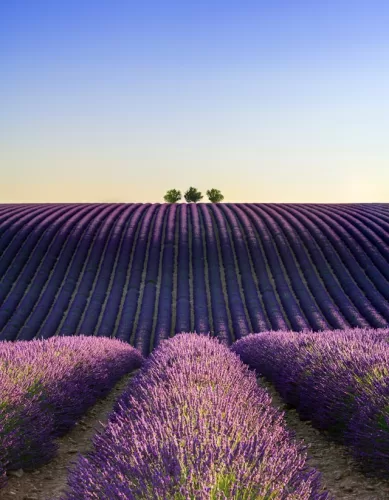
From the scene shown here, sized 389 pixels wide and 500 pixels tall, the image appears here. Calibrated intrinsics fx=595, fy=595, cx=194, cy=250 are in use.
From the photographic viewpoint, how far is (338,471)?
5.70 meters

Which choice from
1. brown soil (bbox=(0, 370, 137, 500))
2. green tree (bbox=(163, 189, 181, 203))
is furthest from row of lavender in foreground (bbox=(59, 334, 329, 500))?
green tree (bbox=(163, 189, 181, 203))

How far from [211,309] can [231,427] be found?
42.4ft

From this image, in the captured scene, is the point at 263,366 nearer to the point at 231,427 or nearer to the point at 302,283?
the point at 231,427

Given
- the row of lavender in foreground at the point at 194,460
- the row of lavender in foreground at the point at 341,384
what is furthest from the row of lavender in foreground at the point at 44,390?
the row of lavender in foreground at the point at 341,384

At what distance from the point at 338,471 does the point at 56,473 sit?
2816mm

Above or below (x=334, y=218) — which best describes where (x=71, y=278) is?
below

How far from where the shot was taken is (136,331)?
15797 millimetres

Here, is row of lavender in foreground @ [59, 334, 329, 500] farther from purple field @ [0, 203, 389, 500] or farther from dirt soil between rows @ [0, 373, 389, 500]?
dirt soil between rows @ [0, 373, 389, 500]

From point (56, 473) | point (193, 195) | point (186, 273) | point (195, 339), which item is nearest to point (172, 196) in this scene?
point (193, 195)

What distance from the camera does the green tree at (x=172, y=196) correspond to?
155 ft

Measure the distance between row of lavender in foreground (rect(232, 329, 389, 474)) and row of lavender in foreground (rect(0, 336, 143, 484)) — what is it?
8.94 feet

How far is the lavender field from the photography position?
53.1 feet

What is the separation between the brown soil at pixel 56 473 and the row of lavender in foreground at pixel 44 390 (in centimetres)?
12

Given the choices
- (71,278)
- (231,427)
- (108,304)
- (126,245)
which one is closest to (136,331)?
Answer: (108,304)
